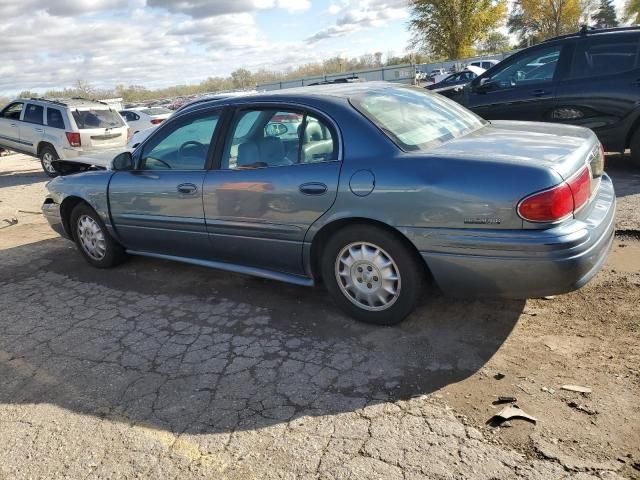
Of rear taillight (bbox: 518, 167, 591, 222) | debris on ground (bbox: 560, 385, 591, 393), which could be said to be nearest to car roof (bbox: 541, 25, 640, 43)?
rear taillight (bbox: 518, 167, 591, 222)

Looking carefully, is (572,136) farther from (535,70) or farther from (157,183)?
(535,70)

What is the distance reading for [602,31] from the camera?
276 inches

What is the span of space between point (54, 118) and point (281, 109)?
35.1ft

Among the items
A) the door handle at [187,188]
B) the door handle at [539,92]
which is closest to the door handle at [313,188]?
the door handle at [187,188]

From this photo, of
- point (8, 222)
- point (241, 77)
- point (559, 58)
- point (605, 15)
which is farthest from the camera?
point (241, 77)

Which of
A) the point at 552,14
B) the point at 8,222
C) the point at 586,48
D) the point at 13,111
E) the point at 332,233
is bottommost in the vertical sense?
the point at 8,222

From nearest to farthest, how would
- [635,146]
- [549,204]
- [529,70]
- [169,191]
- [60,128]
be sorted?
[549,204]
[169,191]
[635,146]
[529,70]
[60,128]

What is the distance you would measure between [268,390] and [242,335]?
75 cm

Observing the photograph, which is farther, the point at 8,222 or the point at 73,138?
the point at 73,138

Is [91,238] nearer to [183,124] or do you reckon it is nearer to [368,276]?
[183,124]

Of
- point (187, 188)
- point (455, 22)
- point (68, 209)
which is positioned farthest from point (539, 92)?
point (455, 22)

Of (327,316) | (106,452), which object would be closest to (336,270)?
(327,316)

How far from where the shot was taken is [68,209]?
214 inches

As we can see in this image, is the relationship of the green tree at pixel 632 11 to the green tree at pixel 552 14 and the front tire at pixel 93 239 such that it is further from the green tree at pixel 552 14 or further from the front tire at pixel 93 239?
the front tire at pixel 93 239
